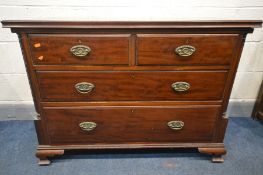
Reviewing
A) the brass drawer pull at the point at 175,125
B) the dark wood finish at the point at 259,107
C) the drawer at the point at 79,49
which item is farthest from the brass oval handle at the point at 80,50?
the dark wood finish at the point at 259,107

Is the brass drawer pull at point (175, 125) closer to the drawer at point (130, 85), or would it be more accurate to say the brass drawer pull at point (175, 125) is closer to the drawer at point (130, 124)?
the drawer at point (130, 124)

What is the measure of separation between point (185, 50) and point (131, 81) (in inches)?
14.1

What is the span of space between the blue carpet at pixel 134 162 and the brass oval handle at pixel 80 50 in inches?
32.0

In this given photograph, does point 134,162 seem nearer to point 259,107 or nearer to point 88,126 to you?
point 88,126

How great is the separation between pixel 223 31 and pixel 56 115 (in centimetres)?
112

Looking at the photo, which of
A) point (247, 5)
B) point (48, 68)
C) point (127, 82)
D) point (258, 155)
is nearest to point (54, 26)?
point (48, 68)

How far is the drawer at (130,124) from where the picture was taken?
1522 mm

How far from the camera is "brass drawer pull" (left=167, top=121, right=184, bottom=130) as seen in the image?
5.13ft

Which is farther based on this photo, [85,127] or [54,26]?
[85,127]

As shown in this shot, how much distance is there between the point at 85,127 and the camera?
5.08ft

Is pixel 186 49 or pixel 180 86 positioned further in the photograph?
pixel 180 86

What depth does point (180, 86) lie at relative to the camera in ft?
4.73

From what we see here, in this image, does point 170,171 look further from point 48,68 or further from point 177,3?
point 177,3

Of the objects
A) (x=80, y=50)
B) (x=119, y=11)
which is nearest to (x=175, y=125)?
(x=80, y=50)
